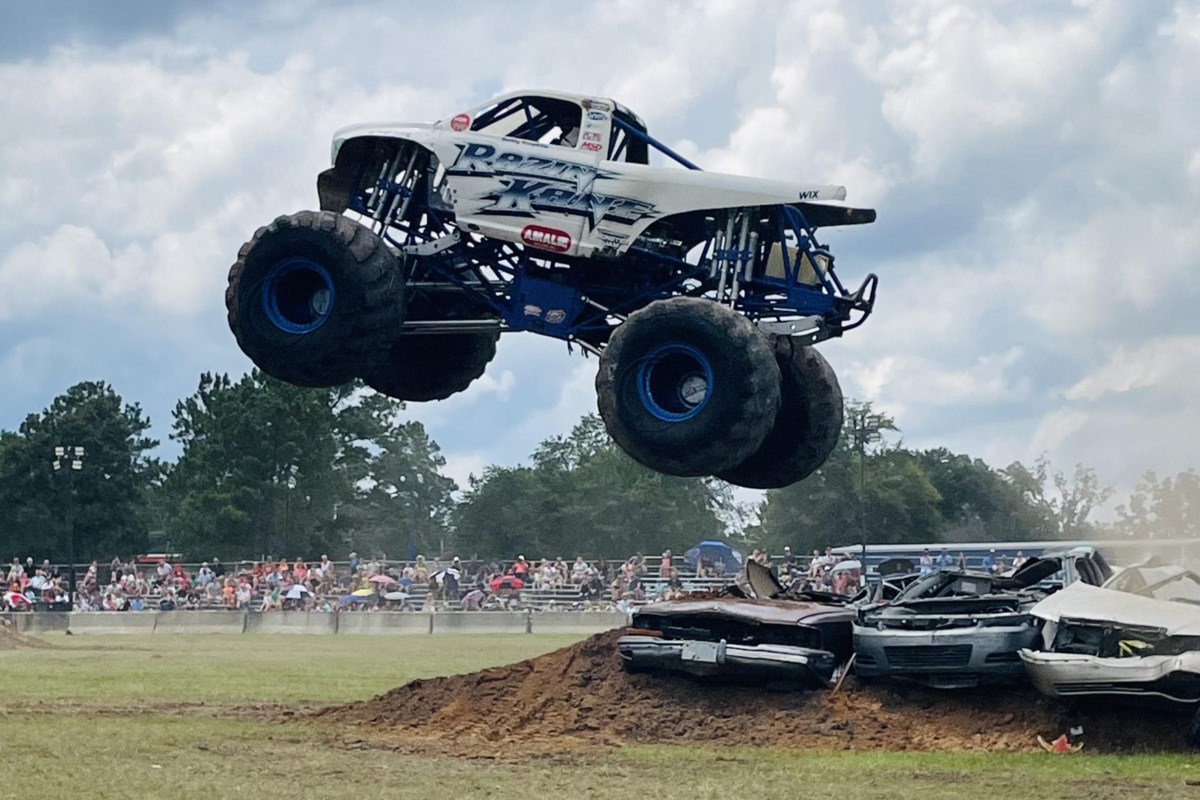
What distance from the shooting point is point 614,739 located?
1373 centimetres

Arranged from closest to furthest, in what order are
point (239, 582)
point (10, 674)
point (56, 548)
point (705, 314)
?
point (705, 314) → point (10, 674) → point (239, 582) → point (56, 548)

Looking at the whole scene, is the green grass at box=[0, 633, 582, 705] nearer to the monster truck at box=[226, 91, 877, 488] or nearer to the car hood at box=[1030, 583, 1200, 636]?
the monster truck at box=[226, 91, 877, 488]

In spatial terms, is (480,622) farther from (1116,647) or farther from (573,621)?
(1116,647)

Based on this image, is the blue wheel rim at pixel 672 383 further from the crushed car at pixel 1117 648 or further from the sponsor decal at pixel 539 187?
the crushed car at pixel 1117 648

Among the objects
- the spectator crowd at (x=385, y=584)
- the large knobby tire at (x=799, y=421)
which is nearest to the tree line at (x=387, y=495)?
the spectator crowd at (x=385, y=584)

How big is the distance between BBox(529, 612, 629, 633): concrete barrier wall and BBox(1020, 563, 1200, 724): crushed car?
25075 millimetres

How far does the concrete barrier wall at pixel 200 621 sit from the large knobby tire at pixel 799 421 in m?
27.6

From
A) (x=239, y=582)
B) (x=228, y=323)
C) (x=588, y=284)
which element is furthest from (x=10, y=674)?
(x=239, y=582)

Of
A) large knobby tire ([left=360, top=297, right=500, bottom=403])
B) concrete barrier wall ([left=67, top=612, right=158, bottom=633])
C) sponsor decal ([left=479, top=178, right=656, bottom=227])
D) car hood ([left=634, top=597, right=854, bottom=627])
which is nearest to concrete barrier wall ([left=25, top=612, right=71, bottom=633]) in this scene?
concrete barrier wall ([left=67, top=612, right=158, bottom=633])

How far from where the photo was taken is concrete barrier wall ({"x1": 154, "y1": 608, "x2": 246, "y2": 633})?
42656 millimetres

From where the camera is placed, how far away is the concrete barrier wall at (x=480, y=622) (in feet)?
128

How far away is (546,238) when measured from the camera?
15.9 metres

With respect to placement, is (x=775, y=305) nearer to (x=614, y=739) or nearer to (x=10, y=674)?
(x=614, y=739)

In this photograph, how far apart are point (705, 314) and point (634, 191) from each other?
1537mm
